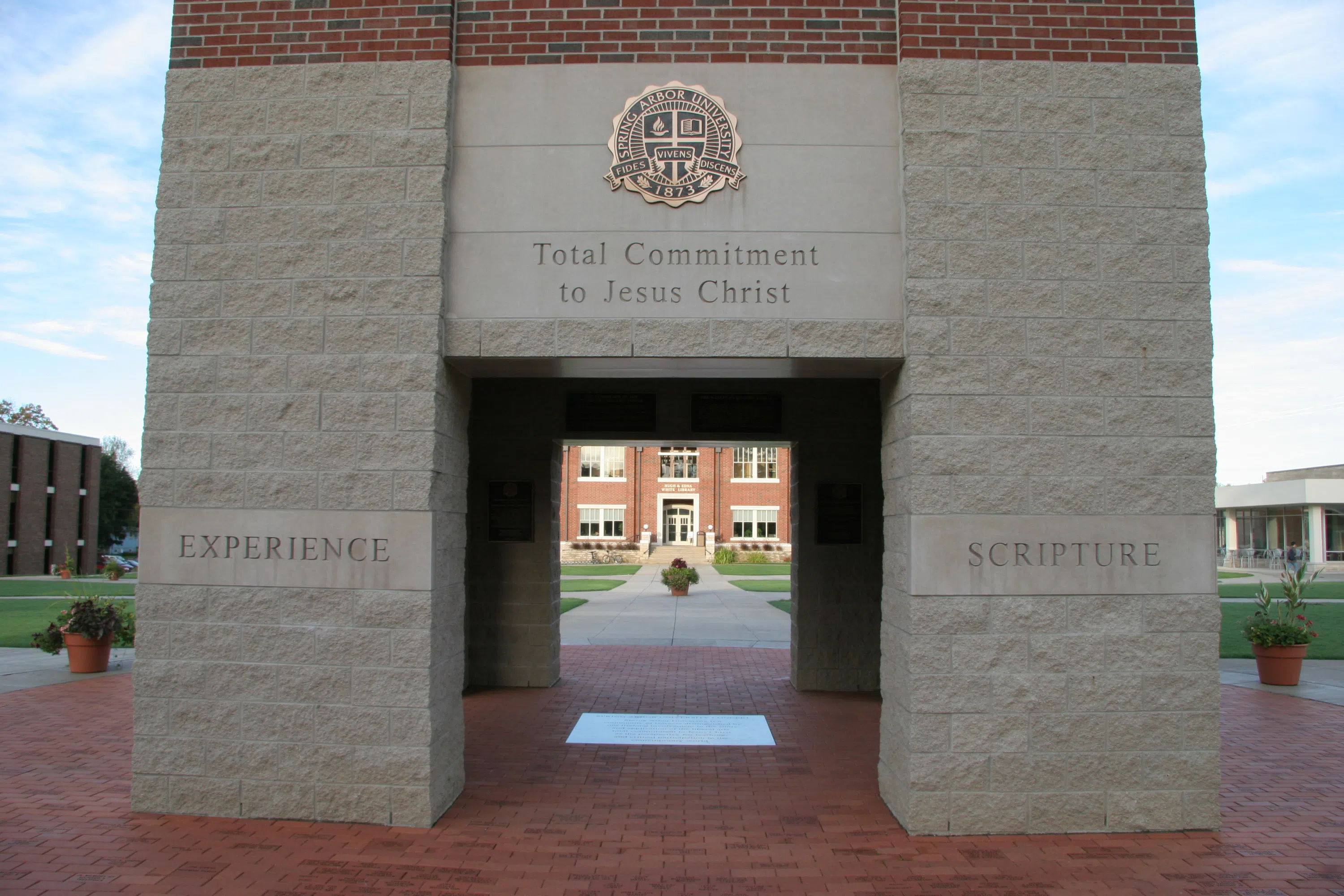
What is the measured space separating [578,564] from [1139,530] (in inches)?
1560

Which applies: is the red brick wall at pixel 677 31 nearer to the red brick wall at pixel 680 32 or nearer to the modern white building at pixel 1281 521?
the red brick wall at pixel 680 32

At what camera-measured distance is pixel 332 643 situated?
531 cm

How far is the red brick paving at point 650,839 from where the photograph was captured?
14.4 feet

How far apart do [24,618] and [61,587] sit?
1384cm

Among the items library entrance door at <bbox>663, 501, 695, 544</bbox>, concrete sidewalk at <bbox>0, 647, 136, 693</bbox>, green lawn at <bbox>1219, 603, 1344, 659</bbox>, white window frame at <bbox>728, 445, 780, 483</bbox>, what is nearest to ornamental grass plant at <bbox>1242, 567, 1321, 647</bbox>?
green lawn at <bbox>1219, 603, 1344, 659</bbox>

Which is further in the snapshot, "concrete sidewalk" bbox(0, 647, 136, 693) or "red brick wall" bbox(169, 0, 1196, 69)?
"concrete sidewalk" bbox(0, 647, 136, 693)

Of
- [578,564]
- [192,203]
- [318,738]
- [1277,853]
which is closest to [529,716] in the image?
[318,738]

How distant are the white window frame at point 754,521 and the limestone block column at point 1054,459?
41981 millimetres

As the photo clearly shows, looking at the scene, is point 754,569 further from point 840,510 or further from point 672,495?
point 840,510

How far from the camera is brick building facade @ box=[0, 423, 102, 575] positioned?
43281 millimetres

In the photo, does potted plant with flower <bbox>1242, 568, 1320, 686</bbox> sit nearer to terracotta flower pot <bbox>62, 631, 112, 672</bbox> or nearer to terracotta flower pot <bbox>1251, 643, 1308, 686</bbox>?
terracotta flower pot <bbox>1251, 643, 1308, 686</bbox>

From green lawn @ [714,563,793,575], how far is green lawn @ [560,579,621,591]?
667 cm

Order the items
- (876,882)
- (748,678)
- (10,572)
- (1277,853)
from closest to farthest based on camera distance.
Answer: (876,882), (1277,853), (748,678), (10,572)

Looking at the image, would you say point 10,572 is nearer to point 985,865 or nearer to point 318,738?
point 318,738
